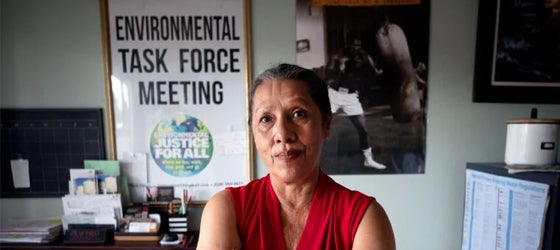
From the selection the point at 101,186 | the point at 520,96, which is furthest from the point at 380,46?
the point at 101,186

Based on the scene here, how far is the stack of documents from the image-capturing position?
1.51 metres

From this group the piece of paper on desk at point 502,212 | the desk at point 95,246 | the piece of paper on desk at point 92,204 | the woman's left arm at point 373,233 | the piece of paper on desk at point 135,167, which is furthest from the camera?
the piece of paper on desk at point 135,167

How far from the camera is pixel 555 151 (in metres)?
1.43

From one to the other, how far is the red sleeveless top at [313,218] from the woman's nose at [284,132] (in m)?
0.21

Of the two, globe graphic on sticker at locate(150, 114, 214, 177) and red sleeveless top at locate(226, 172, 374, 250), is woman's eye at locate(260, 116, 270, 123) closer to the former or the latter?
red sleeveless top at locate(226, 172, 374, 250)

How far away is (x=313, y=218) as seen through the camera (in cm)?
82

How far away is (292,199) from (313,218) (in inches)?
3.6

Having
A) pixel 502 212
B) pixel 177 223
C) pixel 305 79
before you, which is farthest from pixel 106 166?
pixel 502 212

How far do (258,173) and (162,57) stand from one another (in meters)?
0.93

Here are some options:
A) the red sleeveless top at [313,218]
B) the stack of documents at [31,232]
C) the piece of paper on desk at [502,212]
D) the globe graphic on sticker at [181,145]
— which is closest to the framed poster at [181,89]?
the globe graphic on sticker at [181,145]

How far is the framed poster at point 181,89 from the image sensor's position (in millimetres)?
1633

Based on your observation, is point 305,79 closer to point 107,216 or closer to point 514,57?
point 107,216

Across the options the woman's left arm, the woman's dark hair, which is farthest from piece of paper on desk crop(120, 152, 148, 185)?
the woman's left arm

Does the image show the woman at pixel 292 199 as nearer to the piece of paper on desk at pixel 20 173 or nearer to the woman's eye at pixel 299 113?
the woman's eye at pixel 299 113
